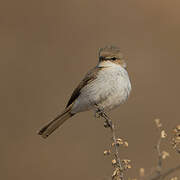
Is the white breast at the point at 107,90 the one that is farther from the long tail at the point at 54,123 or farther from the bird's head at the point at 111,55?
the long tail at the point at 54,123

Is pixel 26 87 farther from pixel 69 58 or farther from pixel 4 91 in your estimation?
pixel 69 58

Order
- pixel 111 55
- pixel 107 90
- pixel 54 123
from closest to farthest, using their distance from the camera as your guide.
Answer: pixel 107 90, pixel 111 55, pixel 54 123

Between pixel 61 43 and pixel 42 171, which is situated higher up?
pixel 61 43

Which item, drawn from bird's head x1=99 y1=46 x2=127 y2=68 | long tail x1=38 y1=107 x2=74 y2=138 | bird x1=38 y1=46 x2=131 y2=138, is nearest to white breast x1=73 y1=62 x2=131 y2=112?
bird x1=38 y1=46 x2=131 y2=138

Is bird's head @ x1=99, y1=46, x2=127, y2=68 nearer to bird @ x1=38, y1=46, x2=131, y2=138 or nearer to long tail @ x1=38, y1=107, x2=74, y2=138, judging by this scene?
bird @ x1=38, y1=46, x2=131, y2=138

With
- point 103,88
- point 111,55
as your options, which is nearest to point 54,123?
point 103,88

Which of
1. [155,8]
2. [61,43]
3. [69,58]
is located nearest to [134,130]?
[69,58]

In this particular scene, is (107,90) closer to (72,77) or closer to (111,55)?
(111,55)
